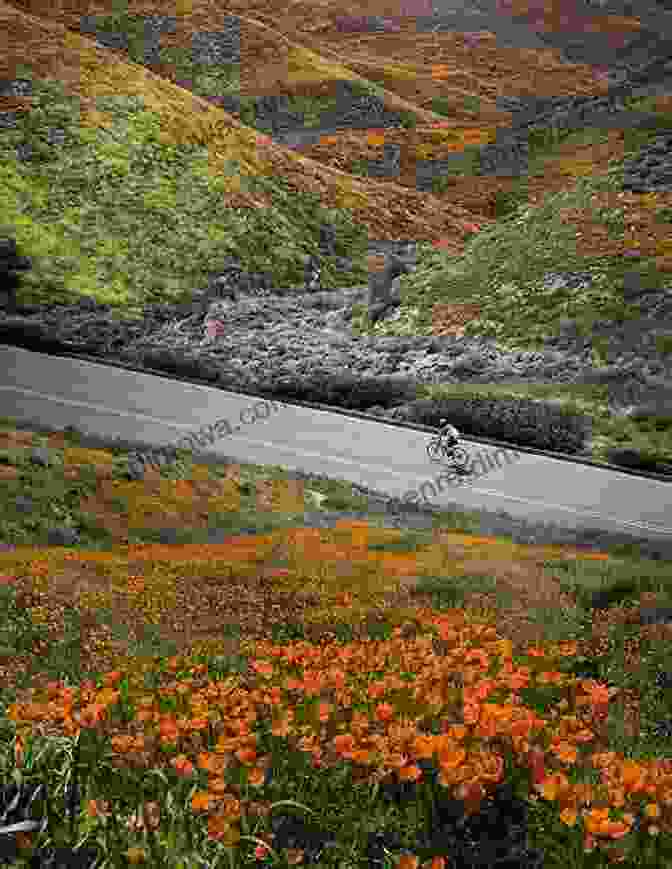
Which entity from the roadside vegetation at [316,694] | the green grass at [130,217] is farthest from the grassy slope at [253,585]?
the green grass at [130,217]

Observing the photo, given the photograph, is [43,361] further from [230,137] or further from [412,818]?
[230,137]

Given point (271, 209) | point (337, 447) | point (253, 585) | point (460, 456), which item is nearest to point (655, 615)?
point (253, 585)

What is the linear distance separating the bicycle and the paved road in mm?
241

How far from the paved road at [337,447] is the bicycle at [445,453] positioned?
241 mm

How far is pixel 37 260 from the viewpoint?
114 ft

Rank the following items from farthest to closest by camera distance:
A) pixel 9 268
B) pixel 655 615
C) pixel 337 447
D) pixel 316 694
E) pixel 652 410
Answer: pixel 9 268 < pixel 652 410 < pixel 337 447 < pixel 655 615 < pixel 316 694

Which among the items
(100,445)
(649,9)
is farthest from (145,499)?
(649,9)

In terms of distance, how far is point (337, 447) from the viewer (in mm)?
17422

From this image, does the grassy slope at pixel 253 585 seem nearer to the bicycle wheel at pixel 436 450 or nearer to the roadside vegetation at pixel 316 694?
the roadside vegetation at pixel 316 694

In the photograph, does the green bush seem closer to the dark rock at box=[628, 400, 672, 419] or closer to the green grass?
the dark rock at box=[628, 400, 672, 419]

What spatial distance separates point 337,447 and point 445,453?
230 cm

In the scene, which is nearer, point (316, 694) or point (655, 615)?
point (316, 694)

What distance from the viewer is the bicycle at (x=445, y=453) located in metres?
16.5

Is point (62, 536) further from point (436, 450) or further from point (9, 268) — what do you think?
point (9, 268)
